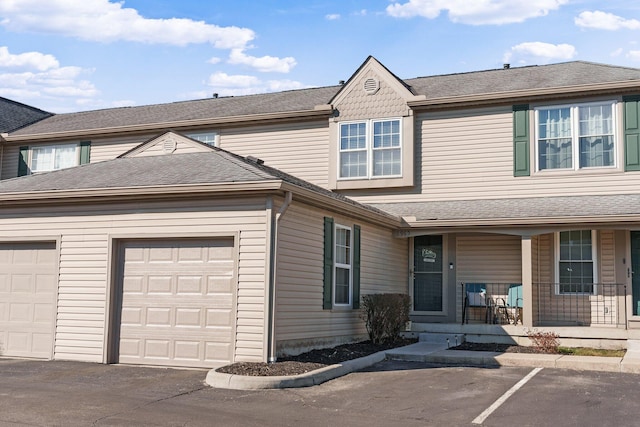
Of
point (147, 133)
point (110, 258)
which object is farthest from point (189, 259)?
point (147, 133)

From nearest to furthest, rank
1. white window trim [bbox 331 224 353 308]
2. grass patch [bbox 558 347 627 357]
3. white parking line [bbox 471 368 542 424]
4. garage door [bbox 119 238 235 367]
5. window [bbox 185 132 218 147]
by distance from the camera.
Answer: white parking line [bbox 471 368 542 424] → garage door [bbox 119 238 235 367] → grass patch [bbox 558 347 627 357] → white window trim [bbox 331 224 353 308] → window [bbox 185 132 218 147]

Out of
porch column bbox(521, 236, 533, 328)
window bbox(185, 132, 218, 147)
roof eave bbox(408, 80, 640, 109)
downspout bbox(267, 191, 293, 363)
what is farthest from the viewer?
window bbox(185, 132, 218, 147)

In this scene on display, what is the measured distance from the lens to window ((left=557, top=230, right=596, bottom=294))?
15.8 m

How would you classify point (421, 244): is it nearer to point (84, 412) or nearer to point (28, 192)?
point (28, 192)

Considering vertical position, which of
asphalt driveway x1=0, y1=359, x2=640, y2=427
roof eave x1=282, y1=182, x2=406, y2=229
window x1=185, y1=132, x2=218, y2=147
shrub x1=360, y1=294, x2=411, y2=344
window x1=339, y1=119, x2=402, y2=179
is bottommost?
asphalt driveway x1=0, y1=359, x2=640, y2=427

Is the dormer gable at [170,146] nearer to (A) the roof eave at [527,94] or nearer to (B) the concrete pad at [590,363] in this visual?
(A) the roof eave at [527,94]

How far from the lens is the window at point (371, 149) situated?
1772cm

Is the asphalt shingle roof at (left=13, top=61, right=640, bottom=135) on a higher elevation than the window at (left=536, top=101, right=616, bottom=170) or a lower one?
higher

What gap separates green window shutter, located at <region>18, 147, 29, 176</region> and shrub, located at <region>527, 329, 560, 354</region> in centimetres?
1562

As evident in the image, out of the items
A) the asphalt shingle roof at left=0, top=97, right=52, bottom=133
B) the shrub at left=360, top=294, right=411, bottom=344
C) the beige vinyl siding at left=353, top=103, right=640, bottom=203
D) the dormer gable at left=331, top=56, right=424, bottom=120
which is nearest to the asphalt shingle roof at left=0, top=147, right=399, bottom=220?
the shrub at left=360, top=294, right=411, bottom=344

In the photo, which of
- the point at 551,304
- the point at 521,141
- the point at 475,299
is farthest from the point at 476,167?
the point at 551,304

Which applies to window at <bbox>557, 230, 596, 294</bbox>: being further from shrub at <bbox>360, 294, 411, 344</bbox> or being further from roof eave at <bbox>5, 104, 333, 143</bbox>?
roof eave at <bbox>5, 104, 333, 143</bbox>

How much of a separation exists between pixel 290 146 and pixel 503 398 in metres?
11.0

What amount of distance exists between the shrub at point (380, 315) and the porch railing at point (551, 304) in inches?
96.2
